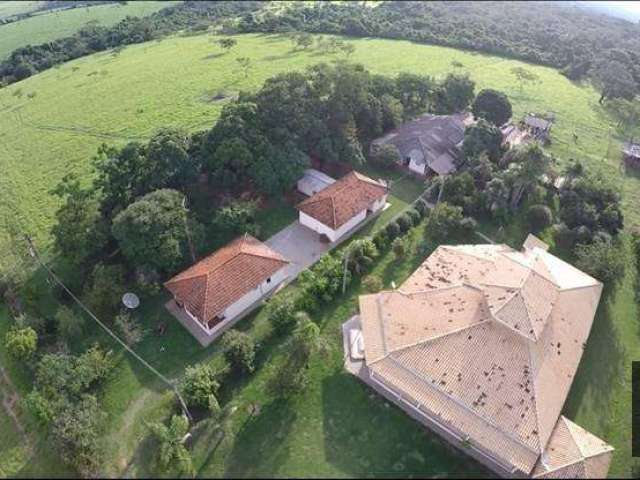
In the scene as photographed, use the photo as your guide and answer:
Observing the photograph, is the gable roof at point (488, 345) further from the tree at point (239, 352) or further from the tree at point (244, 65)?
the tree at point (244, 65)

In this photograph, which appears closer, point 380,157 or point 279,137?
point 279,137

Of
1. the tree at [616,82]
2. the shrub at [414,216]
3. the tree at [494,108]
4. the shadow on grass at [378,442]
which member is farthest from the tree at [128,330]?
the tree at [616,82]

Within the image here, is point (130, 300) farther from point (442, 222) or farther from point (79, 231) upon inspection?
point (442, 222)

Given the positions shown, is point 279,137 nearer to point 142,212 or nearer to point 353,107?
point 353,107

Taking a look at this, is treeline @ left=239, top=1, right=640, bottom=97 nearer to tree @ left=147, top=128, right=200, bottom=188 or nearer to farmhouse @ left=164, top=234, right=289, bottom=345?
farmhouse @ left=164, top=234, right=289, bottom=345

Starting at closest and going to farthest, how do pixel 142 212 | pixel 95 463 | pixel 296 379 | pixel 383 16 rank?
pixel 95 463, pixel 296 379, pixel 142 212, pixel 383 16

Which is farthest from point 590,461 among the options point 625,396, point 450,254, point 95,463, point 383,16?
point 383,16
